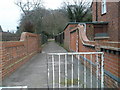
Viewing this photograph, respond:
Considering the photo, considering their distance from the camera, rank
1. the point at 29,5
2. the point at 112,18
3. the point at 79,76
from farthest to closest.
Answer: the point at 29,5
the point at 112,18
the point at 79,76

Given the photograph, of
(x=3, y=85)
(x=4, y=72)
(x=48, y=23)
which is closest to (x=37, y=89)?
(x=3, y=85)

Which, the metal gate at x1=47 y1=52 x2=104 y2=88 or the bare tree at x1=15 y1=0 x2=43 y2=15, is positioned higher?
the bare tree at x1=15 y1=0 x2=43 y2=15

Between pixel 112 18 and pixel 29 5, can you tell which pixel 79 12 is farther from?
pixel 112 18

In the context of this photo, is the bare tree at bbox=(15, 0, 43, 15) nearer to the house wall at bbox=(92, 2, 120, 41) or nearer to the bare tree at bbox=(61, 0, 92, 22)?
the bare tree at bbox=(61, 0, 92, 22)

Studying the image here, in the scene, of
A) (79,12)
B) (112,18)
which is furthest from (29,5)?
(112,18)

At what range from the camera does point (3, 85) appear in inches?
193

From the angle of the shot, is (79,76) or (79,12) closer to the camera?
(79,76)

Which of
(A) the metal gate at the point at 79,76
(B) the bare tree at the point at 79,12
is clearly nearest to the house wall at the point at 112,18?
(A) the metal gate at the point at 79,76

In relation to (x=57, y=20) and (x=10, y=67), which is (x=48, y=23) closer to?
(x=57, y=20)

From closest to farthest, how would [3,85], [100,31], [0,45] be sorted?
1. [3,85]
2. [0,45]
3. [100,31]

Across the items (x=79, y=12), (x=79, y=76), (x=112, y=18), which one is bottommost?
(x=79, y=76)

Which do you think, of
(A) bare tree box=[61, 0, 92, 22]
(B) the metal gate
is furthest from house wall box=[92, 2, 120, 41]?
(A) bare tree box=[61, 0, 92, 22]

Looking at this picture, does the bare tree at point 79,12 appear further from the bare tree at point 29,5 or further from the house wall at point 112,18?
the house wall at point 112,18

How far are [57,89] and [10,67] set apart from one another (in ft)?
9.27
